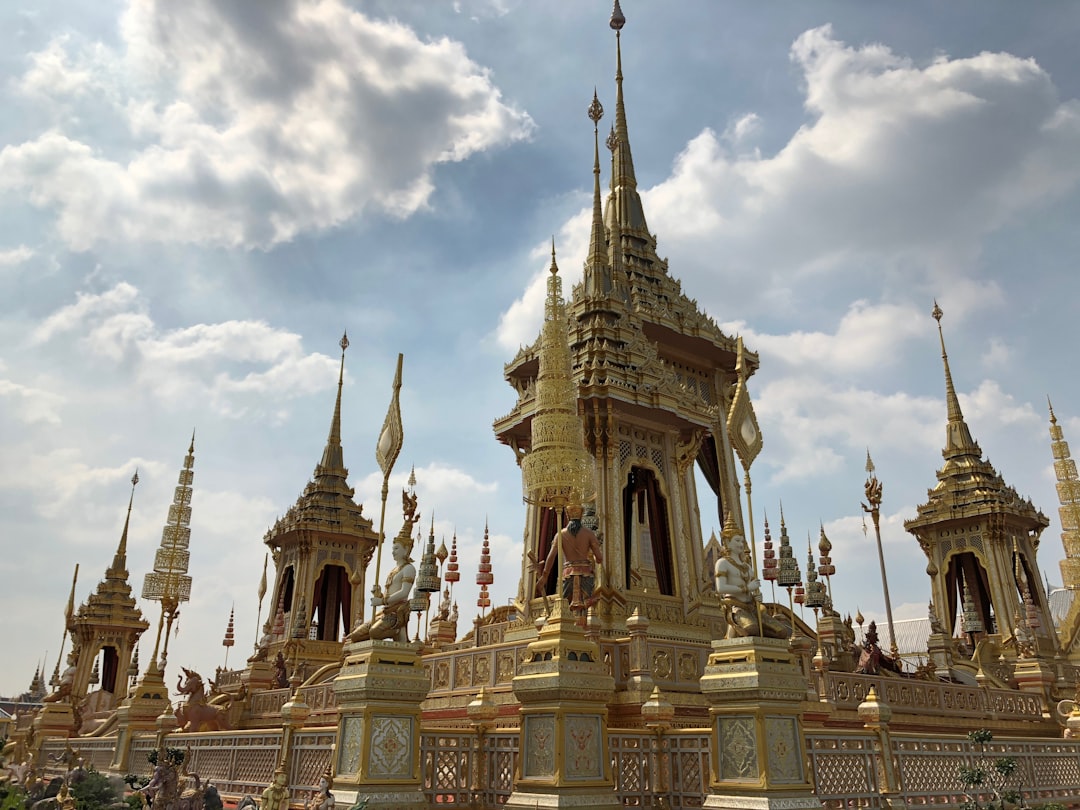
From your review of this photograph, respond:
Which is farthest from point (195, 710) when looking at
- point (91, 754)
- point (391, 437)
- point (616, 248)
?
point (616, 248)

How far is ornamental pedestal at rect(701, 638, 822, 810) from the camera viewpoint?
7957 mm

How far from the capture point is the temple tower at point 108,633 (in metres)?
40.4

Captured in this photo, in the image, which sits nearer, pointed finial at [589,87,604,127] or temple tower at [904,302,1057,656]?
pointed finial at [589,87,604,127]

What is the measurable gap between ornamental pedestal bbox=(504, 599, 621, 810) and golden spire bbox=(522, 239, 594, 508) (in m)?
2.98

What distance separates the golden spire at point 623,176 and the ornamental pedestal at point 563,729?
Result: 25325mm

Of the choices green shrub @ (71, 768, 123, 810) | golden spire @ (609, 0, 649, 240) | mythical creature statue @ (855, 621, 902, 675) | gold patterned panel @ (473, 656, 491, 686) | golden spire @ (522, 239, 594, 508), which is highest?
golden spire @ (609, 0, 649, 240)

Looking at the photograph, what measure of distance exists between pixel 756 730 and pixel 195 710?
1477 centimetres

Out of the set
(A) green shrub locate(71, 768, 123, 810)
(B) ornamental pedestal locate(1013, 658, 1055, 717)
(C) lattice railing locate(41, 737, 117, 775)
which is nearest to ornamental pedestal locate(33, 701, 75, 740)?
(C) lattice railing locate(41, 737, 117, 775)

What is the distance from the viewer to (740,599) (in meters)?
8.97

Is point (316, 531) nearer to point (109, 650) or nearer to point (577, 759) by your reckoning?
point (109, 650)

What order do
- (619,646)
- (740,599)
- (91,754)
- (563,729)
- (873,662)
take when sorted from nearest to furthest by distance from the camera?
(563,729), (740,599), (619,646), (873,662), (91,754)

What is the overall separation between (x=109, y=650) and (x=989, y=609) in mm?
42903

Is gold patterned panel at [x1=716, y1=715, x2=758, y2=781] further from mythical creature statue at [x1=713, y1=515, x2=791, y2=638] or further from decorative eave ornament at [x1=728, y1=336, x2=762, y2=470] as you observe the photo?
decorative eave ornament at [x1=728, y1=336, x2=762, y2=470]

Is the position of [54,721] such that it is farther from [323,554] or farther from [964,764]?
[964,764]
